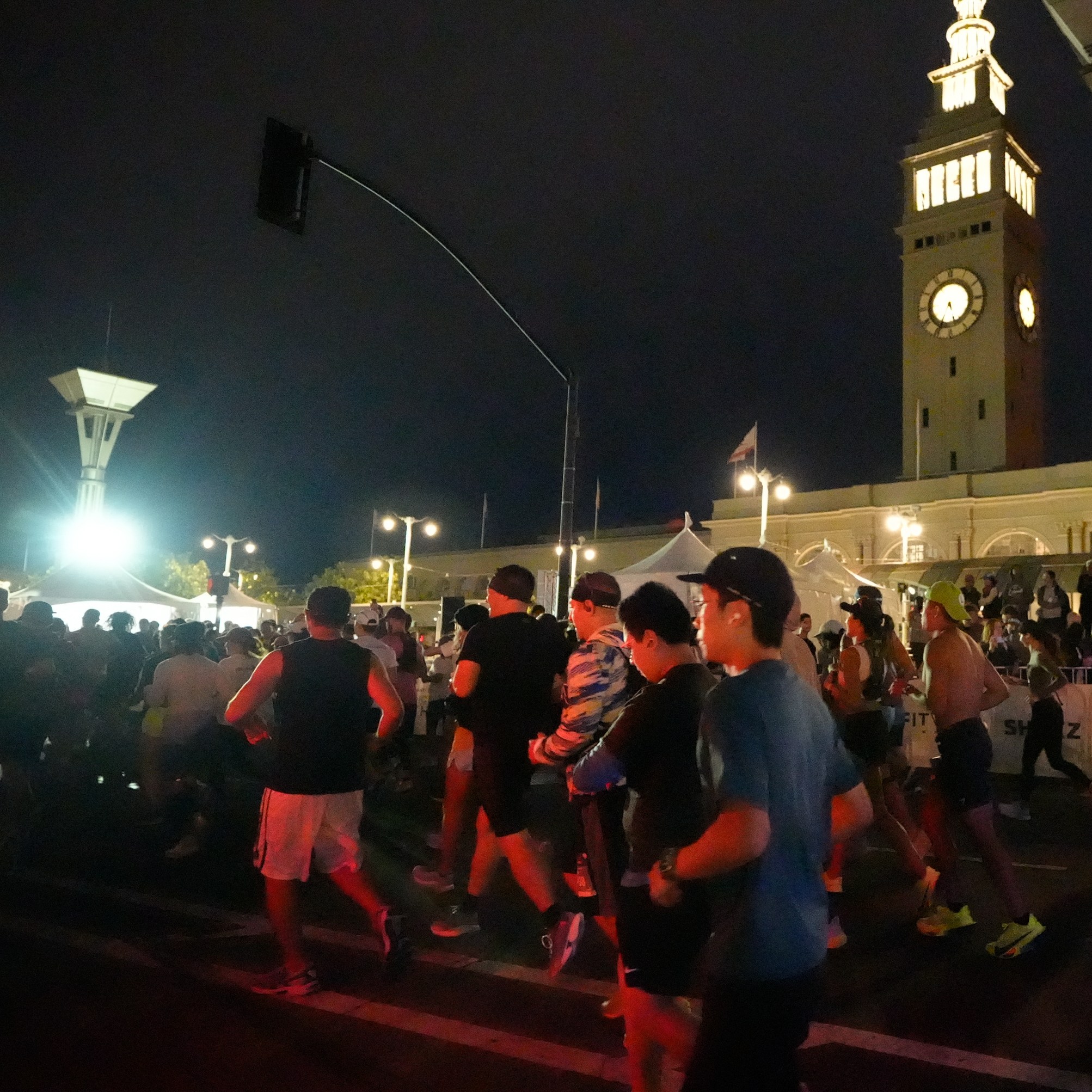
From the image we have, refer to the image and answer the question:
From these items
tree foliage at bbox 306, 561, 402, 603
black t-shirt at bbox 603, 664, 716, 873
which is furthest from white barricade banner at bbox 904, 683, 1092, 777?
tree foliage at bbox 306, 561, 402, 603

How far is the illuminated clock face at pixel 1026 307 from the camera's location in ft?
201

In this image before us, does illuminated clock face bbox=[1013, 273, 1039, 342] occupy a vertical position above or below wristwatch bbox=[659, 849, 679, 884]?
above

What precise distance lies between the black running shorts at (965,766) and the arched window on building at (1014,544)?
152 ft

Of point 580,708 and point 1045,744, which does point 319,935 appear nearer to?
point 580,708

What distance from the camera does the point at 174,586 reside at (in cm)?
7775

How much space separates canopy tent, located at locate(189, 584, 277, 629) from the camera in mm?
27156

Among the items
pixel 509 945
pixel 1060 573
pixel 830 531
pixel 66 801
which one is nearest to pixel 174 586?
pixel 830 531

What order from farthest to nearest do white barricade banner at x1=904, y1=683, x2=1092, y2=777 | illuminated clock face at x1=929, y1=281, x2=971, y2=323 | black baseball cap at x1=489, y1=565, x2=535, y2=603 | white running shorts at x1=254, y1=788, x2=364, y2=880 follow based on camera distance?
illuminated clock face at x1=929, y1=281, x2=971, y2=323, white barricade banner at x1=904, y1=683, x2=1092, y2=777, black baseball cap at x1=489, y1=565, x2=535, y2=603, white running shorts at x1=254, y1=788, x2=364, y2=880

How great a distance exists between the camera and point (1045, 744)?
10.1m

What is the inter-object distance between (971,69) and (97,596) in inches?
2571

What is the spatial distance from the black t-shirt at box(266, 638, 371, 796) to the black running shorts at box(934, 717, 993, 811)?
3308 millimetres

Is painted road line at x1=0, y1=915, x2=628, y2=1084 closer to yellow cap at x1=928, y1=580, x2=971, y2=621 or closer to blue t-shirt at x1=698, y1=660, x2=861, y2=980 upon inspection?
blue t-shirt at x1=698, y1=660, x2=861, y2=980

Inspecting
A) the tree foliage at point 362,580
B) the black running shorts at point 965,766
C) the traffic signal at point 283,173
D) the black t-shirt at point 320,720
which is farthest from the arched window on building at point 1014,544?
the black t-shirt at point 320,720

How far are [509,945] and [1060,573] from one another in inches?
1185
